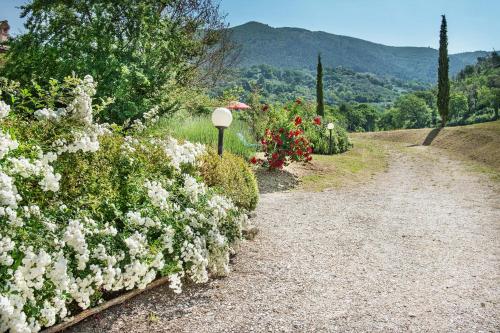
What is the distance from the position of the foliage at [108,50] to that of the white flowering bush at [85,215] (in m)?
5.85

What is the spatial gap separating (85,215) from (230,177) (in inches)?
123

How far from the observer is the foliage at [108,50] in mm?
10781

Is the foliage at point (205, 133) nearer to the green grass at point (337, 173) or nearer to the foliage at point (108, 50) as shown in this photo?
the foliage at point (108, 50)

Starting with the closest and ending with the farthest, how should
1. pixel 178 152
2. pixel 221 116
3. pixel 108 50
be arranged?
pixel 178 152
pixel 221 116
pixel 108 50

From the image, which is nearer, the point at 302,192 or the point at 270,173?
the point at 302,192

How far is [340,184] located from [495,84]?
85667mm

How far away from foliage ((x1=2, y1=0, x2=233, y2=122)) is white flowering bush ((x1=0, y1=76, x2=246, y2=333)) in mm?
5851

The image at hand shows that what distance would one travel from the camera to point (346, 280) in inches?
205

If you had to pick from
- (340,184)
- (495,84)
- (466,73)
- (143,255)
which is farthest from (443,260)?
(466,73)

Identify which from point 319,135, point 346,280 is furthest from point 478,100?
point 346,280

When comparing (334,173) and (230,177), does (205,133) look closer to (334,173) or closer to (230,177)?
(334,173)

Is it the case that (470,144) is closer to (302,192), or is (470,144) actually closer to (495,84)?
(302,192)

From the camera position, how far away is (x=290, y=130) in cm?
1281

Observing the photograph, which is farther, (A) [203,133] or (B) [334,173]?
(B) [334,173]
